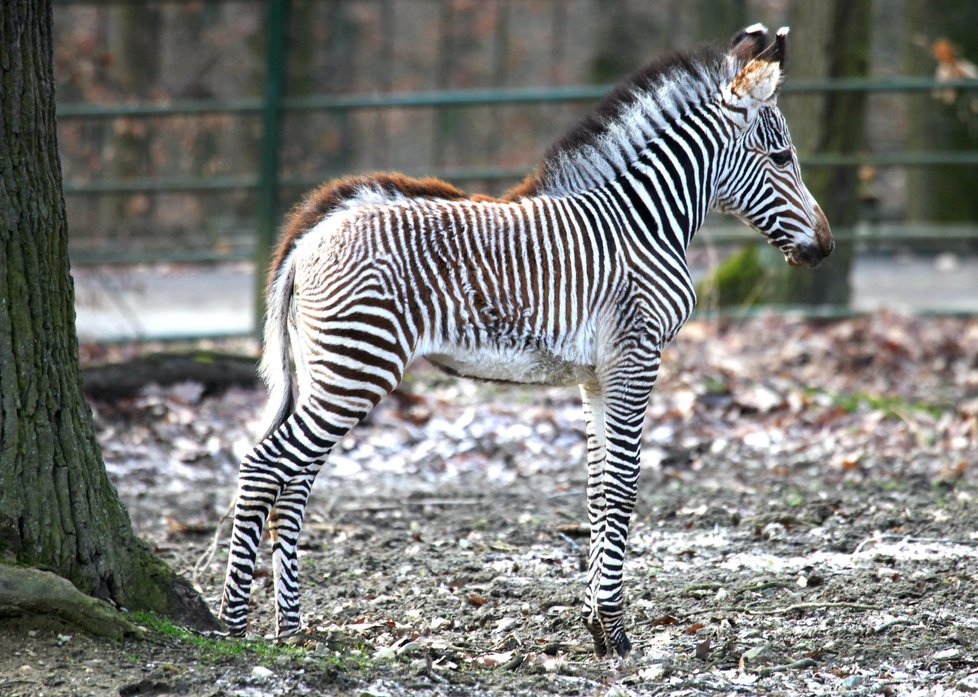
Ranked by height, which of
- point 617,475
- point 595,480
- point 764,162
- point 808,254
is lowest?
point 595,480

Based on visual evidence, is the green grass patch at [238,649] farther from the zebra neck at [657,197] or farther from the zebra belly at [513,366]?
the zebra neck at [657,197]

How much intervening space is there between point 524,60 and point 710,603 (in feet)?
92.2

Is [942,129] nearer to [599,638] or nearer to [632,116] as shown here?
[632,116]

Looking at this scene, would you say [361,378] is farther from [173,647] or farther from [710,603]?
[710,603]

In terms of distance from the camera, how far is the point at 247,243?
16.4 meters

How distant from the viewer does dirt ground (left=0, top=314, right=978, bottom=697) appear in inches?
160

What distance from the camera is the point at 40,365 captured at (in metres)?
4.09

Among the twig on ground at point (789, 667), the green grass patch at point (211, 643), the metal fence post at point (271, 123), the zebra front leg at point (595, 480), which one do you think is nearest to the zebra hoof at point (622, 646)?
the zebra front leg at point (595, 480)

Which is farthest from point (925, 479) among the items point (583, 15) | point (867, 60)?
point (583, 15)

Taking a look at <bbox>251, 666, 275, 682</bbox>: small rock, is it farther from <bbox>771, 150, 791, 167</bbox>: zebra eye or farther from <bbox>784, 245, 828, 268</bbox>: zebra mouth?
<bbox>771, 150, 791, 167</bbox>: zebra eye

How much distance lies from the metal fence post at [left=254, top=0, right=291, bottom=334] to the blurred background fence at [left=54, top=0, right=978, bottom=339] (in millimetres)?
19

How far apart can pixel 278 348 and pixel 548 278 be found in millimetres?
1206

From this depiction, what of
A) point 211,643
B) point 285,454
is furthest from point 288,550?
point 211,643

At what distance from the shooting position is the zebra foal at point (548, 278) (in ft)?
14.7
